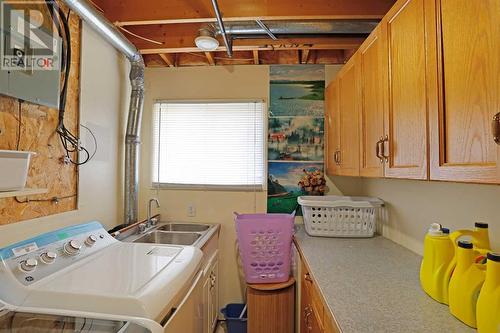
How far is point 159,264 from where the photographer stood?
4.35ft

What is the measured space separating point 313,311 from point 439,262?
67 centimetres

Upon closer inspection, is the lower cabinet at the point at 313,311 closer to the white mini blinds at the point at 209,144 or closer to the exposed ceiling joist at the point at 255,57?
the white mini blinds at the point at 209,144

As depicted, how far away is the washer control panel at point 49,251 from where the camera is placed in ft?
3.70

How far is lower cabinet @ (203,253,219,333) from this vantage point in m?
1.97

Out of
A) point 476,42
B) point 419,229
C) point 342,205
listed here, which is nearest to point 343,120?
point 342,205

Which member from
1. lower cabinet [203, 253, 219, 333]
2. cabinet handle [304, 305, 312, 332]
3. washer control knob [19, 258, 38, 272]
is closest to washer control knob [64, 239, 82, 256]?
washer control knob [19, 258, 38, 272]

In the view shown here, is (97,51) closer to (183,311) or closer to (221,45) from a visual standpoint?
(221,45)

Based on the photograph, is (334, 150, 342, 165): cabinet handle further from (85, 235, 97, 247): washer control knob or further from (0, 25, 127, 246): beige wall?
(0, 25, 127, 246): beige wall

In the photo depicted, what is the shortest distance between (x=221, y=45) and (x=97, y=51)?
0.99m

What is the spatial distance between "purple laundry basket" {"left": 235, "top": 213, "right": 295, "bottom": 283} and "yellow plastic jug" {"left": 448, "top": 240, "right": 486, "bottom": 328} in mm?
1104

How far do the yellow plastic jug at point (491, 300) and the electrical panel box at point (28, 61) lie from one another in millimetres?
2058

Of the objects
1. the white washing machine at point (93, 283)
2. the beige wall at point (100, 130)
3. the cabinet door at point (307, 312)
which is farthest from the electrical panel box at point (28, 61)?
the cabinet door at point (307, 312)

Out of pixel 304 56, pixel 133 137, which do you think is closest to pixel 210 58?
pixel 304 56

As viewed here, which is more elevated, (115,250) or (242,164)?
(242,164)
